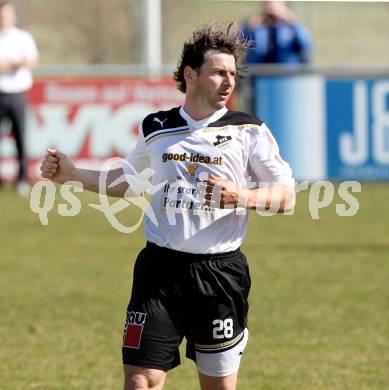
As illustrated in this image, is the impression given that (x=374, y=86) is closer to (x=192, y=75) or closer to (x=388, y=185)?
(x=388, y=185)

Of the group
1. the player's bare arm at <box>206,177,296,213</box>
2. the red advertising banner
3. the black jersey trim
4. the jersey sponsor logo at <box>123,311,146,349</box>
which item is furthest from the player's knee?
A: the red advertising banner

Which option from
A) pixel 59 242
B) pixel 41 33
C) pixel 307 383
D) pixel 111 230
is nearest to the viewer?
pixel 307 383

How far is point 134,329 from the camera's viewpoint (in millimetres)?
4992

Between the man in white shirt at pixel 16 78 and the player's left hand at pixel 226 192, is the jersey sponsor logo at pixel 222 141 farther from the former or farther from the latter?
the man in white shirt at pixel 16 78

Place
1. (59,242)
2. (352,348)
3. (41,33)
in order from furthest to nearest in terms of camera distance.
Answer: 1. (41,33)
2. (59,242)
3. (352,348)

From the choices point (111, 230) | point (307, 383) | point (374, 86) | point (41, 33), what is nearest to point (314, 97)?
point (374, 86)

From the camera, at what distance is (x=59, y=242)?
39.6ft

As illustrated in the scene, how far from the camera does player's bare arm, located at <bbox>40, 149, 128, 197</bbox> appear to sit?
523 centimetres

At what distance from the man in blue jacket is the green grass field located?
3204mm

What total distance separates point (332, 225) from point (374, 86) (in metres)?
3.30

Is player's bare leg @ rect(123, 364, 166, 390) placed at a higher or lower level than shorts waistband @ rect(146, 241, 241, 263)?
lower

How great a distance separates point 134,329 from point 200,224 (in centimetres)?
54

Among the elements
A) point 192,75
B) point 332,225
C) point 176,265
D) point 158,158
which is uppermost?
point 192,75

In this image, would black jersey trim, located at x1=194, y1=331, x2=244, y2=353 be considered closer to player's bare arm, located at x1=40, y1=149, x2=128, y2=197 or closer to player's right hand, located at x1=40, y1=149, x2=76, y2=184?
player's bare arm, located at x1=40, y1=149, x2=128, y2=197
